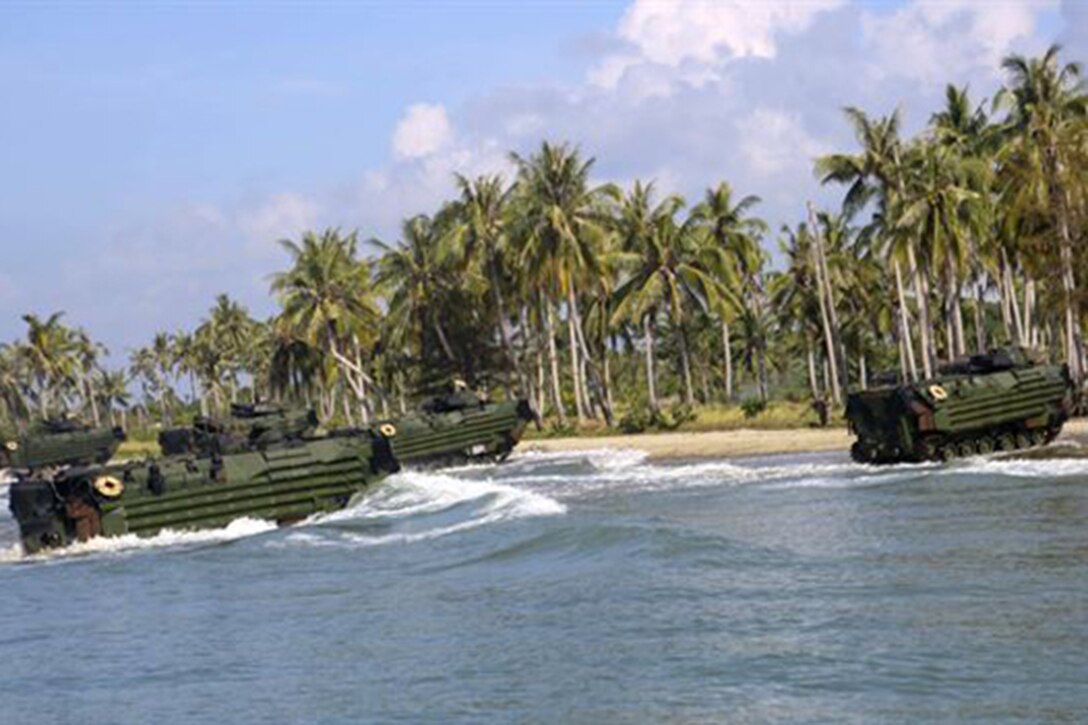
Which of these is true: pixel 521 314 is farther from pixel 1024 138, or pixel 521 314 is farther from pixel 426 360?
pixel 1024 138

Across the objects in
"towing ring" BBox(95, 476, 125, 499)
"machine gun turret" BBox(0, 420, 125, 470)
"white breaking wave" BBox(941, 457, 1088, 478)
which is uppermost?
"machine gun turret" BBox(0, 420, 125, 470)

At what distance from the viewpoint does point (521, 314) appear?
7656cm

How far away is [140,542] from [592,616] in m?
16.1

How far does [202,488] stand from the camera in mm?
32281

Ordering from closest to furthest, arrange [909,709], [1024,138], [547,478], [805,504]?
[909,709], [805,504], [547,478], [1024,138]

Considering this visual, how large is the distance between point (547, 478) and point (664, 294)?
25.0m

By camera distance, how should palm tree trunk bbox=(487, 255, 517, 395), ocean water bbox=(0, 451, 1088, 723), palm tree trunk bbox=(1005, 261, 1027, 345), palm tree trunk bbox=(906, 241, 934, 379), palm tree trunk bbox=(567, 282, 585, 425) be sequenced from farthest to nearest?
1. palm tree trunk bbox=(487, 255, 517, 395)
2. palm tree trunk bbox=(567, 282, 585, 425)
3. palm tree trunk bbox=(1005, 261, 1027, 345)
4. palm tree trunk bbox=(906, 241, 934, 379)
5. ocean water bbox=(0, 451, 1088, 723)

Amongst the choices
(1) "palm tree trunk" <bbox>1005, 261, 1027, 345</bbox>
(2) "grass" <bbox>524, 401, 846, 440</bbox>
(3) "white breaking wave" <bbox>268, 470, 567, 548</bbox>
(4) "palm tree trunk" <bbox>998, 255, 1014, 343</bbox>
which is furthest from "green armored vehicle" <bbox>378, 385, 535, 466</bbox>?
(4) "palm tree trunk" <bbox>998, 255, 1014, 343</bbox>

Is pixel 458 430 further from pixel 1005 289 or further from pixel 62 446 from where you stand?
pixel 62 446

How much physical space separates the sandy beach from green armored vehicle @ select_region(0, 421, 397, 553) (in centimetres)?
1513

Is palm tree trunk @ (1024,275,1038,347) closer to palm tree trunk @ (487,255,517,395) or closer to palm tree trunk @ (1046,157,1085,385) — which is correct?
palm tree trunk @ (1046,157,1085,385)

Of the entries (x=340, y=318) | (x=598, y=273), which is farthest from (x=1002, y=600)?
(x=340, y=318)

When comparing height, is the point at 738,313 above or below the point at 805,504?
above

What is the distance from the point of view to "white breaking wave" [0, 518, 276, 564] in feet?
100
